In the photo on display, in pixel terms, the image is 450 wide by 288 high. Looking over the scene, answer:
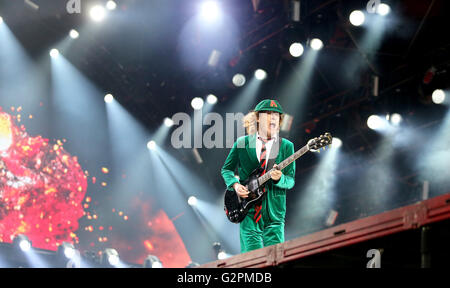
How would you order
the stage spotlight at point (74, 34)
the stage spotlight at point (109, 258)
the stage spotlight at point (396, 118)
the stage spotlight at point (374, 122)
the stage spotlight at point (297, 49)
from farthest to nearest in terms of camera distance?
the stage spotlight at point (74, 34) → the stage spotlight at point (374, 122) → the stage spotlight at point (396, 118) → the stage spotlight at point (297, 49) → the stage spotlight at point (109, 258)

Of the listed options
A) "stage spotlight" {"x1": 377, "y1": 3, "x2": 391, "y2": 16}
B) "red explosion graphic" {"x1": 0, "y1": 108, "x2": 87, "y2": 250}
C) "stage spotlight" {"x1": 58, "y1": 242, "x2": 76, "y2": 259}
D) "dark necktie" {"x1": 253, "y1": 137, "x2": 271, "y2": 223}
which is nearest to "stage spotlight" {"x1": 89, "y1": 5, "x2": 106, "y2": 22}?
"red explosion graphic" {"x1": 0, "y1": 108, "x2": 87, "y2": 250}

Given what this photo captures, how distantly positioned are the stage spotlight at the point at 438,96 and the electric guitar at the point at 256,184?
4.45 meters

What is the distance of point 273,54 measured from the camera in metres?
9.04

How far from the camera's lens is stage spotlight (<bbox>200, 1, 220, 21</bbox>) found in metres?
8.72

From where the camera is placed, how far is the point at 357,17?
7754mm

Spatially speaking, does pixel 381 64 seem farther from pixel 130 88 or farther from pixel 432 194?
pixel 130 88

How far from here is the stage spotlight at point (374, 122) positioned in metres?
8.74

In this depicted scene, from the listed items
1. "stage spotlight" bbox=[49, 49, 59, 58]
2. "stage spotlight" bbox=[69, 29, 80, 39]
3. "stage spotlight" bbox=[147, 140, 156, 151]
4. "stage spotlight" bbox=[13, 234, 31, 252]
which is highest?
"stage spotlight" bbox=[69, 29, 80, 39]

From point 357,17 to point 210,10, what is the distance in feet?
7.79

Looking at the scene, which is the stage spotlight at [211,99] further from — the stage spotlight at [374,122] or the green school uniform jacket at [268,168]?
the green school uniform jacket at [268,168]

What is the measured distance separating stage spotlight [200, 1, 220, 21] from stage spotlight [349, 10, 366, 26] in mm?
2170

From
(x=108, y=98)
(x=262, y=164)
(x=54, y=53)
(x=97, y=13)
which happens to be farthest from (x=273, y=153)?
(x=108, y=98)

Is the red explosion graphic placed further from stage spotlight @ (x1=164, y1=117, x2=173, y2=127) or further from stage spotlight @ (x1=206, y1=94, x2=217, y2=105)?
stage spotlight @ (x1=206, y1=94, x2=217, y2=105)

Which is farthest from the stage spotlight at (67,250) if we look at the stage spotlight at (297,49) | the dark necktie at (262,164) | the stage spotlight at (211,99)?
the dark necktie at (262,164)
